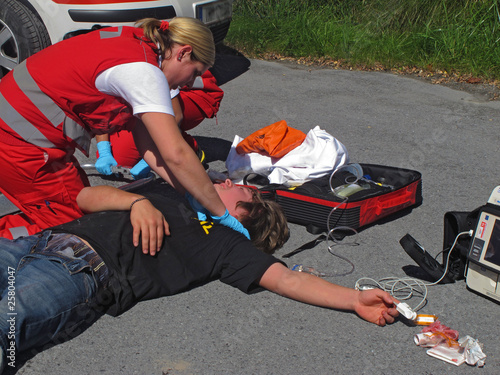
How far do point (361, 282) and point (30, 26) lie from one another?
3.95 metres

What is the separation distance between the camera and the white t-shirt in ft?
7.98

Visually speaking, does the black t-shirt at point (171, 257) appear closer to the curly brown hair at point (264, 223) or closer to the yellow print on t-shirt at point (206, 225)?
the yellow print on t-shirt at point (206, 225)

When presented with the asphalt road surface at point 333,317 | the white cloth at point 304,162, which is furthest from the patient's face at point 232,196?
the white cloth at point 304,162

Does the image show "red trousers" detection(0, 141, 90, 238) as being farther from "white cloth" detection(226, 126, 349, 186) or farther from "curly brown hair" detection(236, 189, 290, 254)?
"white cloth" detection(226, 126, 349, 186)

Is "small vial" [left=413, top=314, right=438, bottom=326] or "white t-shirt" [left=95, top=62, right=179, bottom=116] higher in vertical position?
"white t-shirt" [left=95, top=62, right=179, bottom=116]

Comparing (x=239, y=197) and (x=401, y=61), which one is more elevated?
(x=239, y=197)

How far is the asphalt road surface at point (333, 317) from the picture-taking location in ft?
7.73

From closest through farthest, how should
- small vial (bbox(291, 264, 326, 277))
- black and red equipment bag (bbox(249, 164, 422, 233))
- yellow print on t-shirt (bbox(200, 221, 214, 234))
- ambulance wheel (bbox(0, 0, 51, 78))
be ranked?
1. yellow print on t-shirt (bbox(200, 221, 214, 234))
2. small vial (bbox(291, 264, 326, 277))
3. black and red equipment bag (bbox(249, 164, 422, 233))
4. ambulance wheel (bbox(0, 0, 51, 78))

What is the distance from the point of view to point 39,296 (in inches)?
90.6

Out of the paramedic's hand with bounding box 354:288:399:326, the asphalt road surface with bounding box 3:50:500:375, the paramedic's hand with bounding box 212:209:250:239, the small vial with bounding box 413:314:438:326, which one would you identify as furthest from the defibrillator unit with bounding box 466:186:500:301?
the paramedic's hand with bounding box 212:209:250:239

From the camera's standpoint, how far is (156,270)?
2.68 meters

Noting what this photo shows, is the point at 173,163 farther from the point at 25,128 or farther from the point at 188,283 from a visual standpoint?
the point at 25,128

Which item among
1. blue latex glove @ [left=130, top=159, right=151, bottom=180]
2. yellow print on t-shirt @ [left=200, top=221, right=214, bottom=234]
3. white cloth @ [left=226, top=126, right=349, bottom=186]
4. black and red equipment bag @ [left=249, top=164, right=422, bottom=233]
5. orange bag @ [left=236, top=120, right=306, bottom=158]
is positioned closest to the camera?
yellow print on t-shirt @ [left=200, top=221, right=214, bottom=234]

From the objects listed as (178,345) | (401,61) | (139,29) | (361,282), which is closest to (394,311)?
(361,282)
